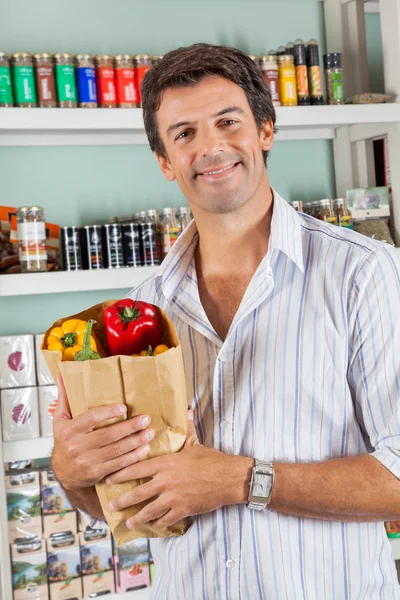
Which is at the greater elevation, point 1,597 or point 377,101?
point 377,101

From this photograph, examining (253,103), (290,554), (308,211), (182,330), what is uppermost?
(253,103)

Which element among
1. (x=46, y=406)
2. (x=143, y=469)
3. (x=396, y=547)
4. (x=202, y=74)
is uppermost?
(x=202, y=74)

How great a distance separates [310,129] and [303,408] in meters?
1.66

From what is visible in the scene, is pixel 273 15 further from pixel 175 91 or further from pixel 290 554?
pixel 290 554

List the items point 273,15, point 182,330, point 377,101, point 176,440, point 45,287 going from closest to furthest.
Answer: point 176,440 → point 182,330 → point 45,287 → point 377,101 → point 273,15

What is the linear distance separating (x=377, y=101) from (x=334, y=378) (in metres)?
1.51

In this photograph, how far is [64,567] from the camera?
85.0 inches

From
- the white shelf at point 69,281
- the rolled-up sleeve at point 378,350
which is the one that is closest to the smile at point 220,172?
the rolled-up sleeve at point 378,350

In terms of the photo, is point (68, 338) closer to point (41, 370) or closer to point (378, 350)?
point (378, 350)

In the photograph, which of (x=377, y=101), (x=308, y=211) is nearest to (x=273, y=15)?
(x=377, y=101)

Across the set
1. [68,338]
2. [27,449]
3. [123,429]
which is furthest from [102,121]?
[123,429]

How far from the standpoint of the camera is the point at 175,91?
128 cm

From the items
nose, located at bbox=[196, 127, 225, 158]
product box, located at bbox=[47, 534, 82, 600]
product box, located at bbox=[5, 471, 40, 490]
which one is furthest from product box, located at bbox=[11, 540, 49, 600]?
nose, located at bbox=[196, 127, 225, 158]

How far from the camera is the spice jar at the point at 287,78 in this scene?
2.29 metres
